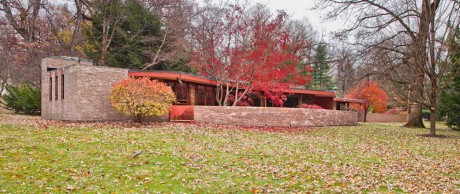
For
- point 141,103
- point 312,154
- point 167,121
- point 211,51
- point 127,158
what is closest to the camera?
point 127,158

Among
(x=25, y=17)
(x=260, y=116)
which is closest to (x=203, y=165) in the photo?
(x=260, y=116)

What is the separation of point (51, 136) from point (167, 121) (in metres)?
8.22

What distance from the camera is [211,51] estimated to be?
2064 cm

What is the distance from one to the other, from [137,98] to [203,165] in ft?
29.3

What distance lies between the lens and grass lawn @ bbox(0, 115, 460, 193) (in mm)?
6711

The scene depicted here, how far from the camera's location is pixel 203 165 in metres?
8.52

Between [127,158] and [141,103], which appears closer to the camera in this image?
[127,158]

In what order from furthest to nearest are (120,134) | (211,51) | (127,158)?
(211,51), (120,134), (127,158)

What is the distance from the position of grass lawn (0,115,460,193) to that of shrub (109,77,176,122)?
12.0 ft

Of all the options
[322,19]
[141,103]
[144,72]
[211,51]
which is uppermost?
[322,19]

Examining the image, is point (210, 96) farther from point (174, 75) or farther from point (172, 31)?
point (172, 31)

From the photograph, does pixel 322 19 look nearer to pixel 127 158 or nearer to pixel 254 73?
pixel 254 73

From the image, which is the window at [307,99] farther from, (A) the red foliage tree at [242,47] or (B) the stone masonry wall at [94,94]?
(B) the stone masonry wall at [94,94]

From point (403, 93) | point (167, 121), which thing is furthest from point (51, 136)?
point (403, 93)
